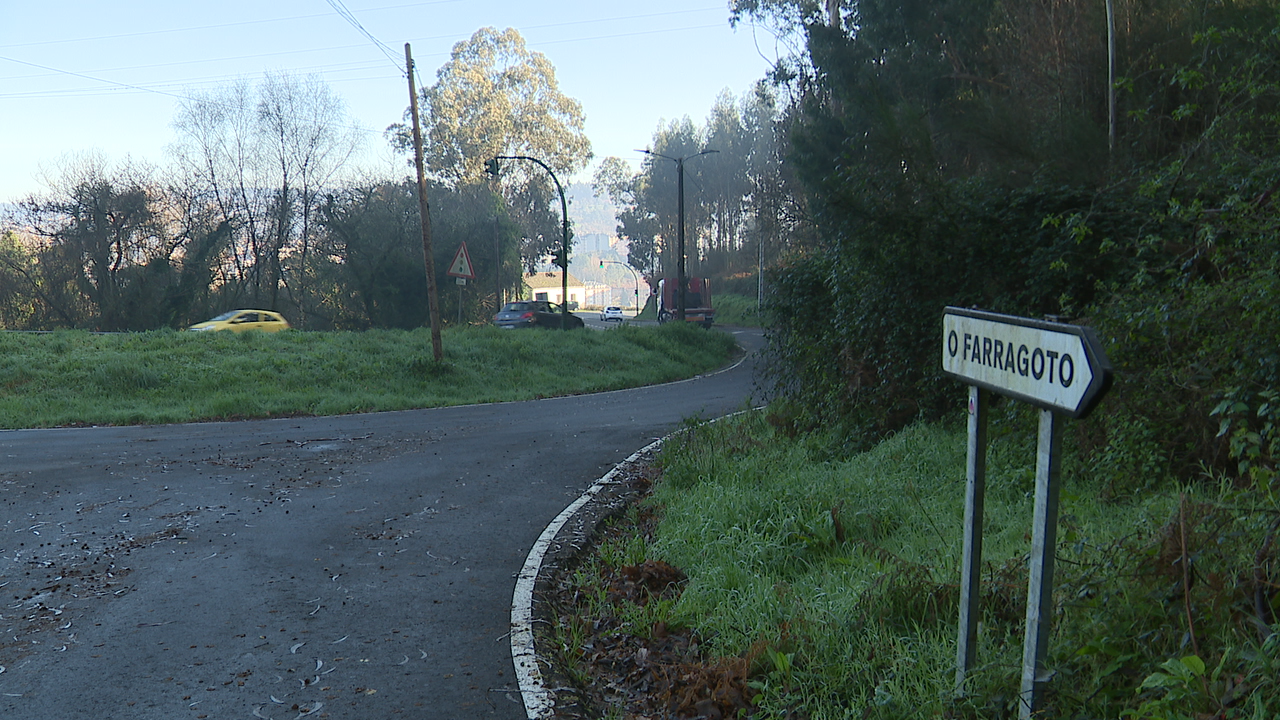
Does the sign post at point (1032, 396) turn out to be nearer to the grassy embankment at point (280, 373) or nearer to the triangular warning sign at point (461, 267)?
the grassy embankment at point (280, 373)

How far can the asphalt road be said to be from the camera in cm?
461

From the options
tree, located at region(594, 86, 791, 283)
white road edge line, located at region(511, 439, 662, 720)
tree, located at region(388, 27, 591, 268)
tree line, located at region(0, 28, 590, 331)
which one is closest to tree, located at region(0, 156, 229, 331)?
tree line, located at region(0, 28, 590, 331)

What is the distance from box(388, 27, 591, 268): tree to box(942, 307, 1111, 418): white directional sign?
56.2 meters

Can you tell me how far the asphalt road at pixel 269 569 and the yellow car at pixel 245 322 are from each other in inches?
785

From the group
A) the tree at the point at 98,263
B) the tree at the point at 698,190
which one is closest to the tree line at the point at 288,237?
the tree at the point at 98,263

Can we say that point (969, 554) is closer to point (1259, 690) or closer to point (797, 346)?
point (1259, 690)

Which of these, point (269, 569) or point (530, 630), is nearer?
point (530, 630)

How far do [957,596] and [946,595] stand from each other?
6cm

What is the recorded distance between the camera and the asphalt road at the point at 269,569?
461cm

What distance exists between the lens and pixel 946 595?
4.61 metres

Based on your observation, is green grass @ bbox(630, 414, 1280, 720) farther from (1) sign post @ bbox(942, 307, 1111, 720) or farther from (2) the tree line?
(2) the tree line

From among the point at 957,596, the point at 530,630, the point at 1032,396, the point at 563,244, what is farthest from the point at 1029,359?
the point at 563,244

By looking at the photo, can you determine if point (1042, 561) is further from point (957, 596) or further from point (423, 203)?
point (423, 203)

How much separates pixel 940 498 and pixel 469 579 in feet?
11.4
